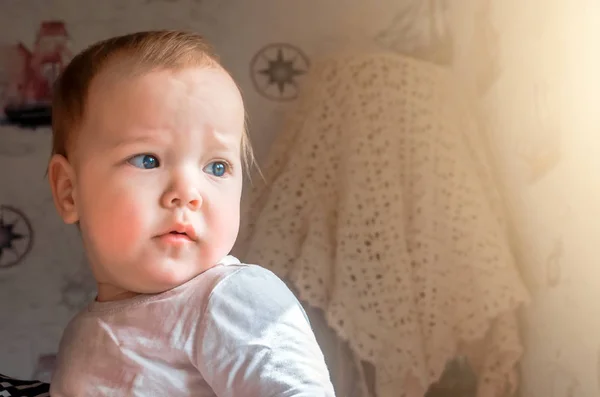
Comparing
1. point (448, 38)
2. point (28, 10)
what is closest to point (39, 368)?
point (28, 10)

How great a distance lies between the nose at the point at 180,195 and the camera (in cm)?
67

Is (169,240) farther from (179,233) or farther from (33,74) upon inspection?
(33,74)

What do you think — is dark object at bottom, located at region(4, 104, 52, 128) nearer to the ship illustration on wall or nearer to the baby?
the ship illustration on wall

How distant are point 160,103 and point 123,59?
73mm

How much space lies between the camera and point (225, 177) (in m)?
0.73

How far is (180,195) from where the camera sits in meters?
0.67

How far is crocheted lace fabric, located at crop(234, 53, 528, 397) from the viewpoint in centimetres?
116

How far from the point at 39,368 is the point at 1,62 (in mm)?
613

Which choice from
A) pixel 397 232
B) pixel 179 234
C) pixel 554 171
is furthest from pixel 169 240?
pixel 554 171

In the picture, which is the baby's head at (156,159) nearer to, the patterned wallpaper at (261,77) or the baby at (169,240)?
A: the baby at (169,240)

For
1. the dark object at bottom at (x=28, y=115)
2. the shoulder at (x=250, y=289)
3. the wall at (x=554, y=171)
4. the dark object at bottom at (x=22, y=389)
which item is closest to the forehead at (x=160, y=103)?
the shoulder at (x=250, y=289)

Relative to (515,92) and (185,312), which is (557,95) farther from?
(185,312)

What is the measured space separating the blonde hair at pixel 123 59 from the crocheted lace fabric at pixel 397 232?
494 millimetres

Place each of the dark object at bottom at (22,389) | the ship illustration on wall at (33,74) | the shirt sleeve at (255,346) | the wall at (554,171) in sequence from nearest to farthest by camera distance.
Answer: the shirt sleeve at (255,346), the dark object at bottom at (22,389), the wall at (554,171), the ship illustration on wall at (33,74)
